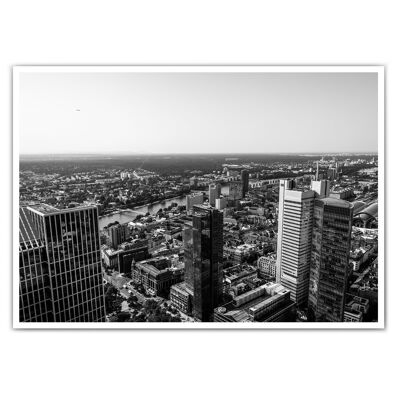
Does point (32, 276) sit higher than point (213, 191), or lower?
lower

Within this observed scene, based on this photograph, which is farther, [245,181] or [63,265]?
[245,181]

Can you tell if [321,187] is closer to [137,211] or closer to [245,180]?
[245,180]

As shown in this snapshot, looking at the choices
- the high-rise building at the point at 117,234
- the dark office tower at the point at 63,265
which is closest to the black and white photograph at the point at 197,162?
the dark office tower at the point at 63,265

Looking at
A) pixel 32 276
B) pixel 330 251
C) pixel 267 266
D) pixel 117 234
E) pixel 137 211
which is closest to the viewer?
pixel 32 276

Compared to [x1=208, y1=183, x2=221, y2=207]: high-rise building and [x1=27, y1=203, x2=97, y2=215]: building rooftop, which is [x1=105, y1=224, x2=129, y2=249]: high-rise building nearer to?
[x1=208, y1=183, x2=221, y2=207]: high-rise building

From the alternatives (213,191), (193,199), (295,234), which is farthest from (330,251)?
(193,199)
